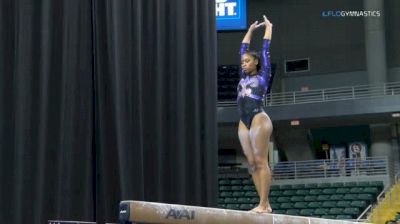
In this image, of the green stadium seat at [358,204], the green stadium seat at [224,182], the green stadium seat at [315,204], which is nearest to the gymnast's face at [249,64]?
the green stadium seat at [358,204]

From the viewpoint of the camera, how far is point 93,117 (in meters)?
7.00

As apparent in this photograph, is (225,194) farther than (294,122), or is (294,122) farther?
(294,122)

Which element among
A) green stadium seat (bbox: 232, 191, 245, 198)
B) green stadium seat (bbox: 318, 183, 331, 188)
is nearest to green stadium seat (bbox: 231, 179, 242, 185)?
green stadium seat (bbox: 232, 191, 245, 198)

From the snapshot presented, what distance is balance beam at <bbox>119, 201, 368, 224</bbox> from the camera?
407 centimetres

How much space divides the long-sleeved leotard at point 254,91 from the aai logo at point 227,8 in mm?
14138

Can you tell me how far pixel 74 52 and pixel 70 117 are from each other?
30.3 inches

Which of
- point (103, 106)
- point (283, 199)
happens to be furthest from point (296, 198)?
point (103, 106)

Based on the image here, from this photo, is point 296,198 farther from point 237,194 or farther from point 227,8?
point 227,8

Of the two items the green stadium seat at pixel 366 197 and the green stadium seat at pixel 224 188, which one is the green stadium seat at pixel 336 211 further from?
the green stadium seat at pixel 224 188

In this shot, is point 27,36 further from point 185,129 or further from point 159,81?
point 185,129

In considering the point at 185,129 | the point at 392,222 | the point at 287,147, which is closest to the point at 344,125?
the point at 287,147

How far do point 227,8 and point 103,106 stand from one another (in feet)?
42.3

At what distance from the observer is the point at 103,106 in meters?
7.10

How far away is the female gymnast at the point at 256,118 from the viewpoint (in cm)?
517
